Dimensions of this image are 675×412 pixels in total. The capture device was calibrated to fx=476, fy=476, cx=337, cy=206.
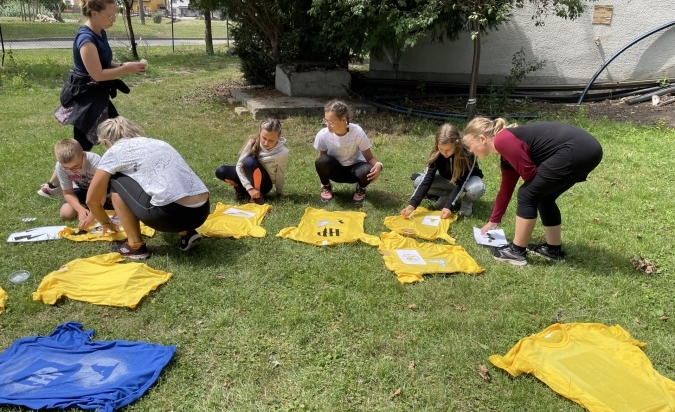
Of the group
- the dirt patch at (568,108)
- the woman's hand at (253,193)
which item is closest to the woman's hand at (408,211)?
the woman's hand at (253,193)

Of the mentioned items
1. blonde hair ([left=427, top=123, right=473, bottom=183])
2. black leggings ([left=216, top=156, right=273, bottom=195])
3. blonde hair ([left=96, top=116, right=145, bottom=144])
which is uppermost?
blonde hair ([left=96, top=116, right=145, bottom=144])

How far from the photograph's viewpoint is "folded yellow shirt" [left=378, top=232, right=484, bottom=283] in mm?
3355

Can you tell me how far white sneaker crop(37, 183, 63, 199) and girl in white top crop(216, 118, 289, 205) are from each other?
4.73 feet

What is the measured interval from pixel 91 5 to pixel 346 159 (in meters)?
2.46

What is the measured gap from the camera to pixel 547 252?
3.61 m

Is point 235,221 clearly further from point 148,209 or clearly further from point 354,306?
point 354,306

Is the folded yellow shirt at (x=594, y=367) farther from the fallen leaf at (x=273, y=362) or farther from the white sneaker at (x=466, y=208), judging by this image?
the white sneaker at (x=466, y=208)

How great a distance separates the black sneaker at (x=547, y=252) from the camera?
3.59 metres

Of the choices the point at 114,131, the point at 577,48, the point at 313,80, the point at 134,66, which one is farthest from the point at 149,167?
the point at 577,48

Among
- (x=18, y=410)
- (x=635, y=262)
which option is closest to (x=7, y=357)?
(x=18, y=410)

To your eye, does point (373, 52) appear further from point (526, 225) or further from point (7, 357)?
point (7, 357)

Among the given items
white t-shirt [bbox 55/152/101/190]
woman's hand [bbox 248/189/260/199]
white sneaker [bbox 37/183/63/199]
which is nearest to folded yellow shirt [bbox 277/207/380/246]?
woman's hand [bbox 248/189/260/199]

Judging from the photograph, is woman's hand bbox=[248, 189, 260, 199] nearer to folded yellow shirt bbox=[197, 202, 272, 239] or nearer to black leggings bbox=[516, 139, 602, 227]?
folded yellow shirt bbox=[197, 202, 272, 239]

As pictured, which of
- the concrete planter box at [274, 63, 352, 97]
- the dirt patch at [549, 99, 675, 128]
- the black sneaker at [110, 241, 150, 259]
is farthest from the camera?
the concrete planter box at [274, 63, 352, 97]
